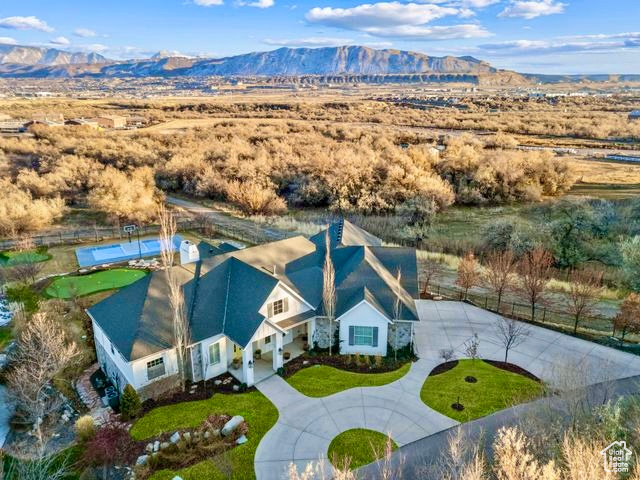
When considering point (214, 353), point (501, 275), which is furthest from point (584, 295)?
point (214, 353)

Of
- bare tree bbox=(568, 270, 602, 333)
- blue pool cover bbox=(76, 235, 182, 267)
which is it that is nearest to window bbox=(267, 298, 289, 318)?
bare tree bbox=(568, 270, 602, 333)

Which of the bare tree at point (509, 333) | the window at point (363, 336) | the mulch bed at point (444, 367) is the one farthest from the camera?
the window at point (363, 336)

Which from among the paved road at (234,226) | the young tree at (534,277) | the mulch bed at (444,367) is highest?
the young tree at (534,277)

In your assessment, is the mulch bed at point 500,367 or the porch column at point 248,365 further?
the mulch bed at point 500,367

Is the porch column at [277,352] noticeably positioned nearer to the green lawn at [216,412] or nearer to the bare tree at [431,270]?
the green lawn at [216,412]

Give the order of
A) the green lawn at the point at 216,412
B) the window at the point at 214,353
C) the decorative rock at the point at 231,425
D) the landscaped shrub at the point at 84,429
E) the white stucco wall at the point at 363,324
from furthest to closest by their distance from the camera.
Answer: the white stucco wall at the point at 363,324 → the window at the point at 214,353 → the decorative rock at the point at 231,425 → the landscaped shrub at the point at 84,429 → the green lawn at the point at 216,412

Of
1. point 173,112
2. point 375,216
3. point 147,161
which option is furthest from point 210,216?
point 173,112

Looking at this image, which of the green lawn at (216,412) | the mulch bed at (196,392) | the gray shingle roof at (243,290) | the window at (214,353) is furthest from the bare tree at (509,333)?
the window at (214,353)

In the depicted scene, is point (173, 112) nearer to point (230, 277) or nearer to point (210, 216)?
point (210, 216)
